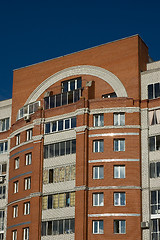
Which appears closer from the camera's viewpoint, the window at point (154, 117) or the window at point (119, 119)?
the window at point (154, 117)

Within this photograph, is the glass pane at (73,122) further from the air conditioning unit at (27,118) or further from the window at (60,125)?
the air conditioning unit at (27,118)

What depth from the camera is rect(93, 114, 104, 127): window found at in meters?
59.3

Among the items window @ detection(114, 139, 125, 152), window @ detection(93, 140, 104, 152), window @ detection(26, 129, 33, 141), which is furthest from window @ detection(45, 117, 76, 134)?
window @ detection(114, 139, 125, 152)

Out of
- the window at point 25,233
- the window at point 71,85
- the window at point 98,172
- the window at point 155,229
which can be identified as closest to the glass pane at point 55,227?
the window at point 25,233

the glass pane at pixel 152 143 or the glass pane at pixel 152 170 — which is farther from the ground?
the glass pane at pixel 152 143

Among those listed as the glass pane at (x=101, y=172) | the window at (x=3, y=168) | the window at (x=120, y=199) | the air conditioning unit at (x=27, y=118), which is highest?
the air conditioning unit at (x=27, y=118)

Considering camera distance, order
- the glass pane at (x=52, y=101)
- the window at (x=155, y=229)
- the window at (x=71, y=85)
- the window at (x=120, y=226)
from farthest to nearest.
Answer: the window at (x=71, y=85), the glass pane at (x=52, y=101), the window at (x=120, y=226), the window at (x=155, y=229)

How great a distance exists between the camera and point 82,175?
57.1 metres

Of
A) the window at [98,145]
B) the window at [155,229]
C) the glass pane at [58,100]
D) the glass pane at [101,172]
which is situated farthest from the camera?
the glass pane at [58,100]

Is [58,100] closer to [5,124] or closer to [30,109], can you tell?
[30,109]

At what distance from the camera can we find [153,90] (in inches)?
2317

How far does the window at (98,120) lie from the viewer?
195 ft

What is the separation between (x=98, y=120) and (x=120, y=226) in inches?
471

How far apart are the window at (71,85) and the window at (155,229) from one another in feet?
60.5
